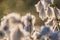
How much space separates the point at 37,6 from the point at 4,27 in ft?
0.71

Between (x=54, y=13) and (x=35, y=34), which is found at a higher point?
(x=54, y=13)

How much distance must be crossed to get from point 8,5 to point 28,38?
0.21m

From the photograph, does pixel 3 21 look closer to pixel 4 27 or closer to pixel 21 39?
pixel 4 27

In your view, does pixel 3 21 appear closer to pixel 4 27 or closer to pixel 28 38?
pixel 4 27

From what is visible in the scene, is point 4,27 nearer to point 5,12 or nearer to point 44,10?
point 5,12

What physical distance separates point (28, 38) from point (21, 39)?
38 millimetres

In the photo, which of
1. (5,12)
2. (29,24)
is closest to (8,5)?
(5,12)

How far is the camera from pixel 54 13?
1126 millimetres

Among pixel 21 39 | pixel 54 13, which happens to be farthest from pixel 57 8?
pixel 21 39

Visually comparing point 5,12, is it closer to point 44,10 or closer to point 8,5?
point 8,5

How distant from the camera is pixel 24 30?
1077 millimetres

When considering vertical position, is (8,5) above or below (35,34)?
above

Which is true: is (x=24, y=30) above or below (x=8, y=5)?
below

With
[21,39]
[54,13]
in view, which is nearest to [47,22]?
[54,13]
